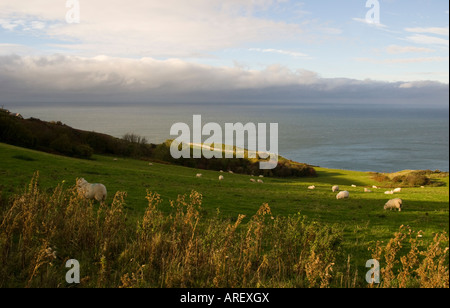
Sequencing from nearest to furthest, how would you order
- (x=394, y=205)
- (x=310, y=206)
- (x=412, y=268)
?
1. (x=412, y=268)
2. (x=310, y=206)
3. (x=394, y=205)

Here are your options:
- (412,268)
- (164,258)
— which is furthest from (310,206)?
(164,258)

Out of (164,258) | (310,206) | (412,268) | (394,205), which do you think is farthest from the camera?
(394,205)

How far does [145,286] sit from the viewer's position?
A: 6.04 meters

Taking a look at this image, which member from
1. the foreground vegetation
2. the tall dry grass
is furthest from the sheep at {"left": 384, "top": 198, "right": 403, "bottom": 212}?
the foreground vegetation

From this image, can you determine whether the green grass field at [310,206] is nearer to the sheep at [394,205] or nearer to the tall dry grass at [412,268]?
the sheep at [394,205]

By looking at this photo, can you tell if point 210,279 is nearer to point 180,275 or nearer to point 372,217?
point 180,275

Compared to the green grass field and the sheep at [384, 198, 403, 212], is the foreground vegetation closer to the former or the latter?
the green grass field

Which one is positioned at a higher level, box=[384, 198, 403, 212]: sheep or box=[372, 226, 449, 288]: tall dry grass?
box=[372, 226, 449, 288]: tall dry grass

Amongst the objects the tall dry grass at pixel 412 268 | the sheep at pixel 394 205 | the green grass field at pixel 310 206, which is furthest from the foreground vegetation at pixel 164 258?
the sheep at pixel 394 205

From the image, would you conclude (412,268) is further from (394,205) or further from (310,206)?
(394,205)

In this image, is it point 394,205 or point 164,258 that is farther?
point 394,205

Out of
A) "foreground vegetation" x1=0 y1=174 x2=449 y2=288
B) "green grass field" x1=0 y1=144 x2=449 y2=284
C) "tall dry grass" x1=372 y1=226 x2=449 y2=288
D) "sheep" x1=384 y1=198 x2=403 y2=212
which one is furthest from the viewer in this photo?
"sheep" x1=384 y1=198 x2=403 y2=212

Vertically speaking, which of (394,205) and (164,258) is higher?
(164,258)
